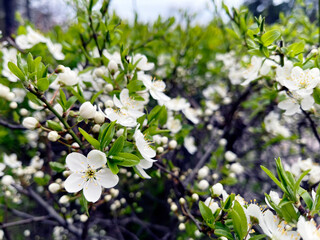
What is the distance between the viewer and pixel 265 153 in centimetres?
226

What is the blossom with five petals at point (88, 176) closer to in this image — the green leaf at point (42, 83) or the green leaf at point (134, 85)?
the green leaf at point (42, 83)

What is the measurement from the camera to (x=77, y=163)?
87 cm

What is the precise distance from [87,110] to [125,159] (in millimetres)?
250

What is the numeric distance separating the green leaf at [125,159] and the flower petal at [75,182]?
174 millimetres

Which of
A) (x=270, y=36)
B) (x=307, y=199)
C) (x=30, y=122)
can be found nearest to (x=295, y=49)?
(x=270, y=36)

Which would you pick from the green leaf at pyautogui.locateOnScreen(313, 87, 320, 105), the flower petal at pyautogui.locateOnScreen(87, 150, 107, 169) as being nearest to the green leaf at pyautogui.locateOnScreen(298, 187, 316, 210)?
the green leaf at pyautogui.locateOnScreen(313, 87, 320, 105)

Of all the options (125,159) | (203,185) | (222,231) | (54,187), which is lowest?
(54,187)

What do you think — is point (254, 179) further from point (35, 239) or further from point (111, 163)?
point (35, 239)

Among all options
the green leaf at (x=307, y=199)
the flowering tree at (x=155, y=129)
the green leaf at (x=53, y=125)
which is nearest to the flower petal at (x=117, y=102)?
the flowering tree at (x=155, y=129)

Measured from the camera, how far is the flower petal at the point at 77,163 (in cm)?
86

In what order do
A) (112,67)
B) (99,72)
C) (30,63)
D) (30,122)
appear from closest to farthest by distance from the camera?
(30,63)
(30,122)
(112,67)
(99,72)

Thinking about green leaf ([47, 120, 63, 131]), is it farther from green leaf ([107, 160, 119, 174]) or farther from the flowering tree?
green leaf ([107, 160, 119, 174])

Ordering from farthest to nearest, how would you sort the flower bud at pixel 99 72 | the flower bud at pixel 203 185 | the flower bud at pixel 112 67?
the flower bud at pixel 203 185, the flower bud at pixel 99 72, the flower bud at pixel 112 67

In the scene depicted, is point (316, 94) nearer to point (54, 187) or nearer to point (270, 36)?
point (270, 36)
